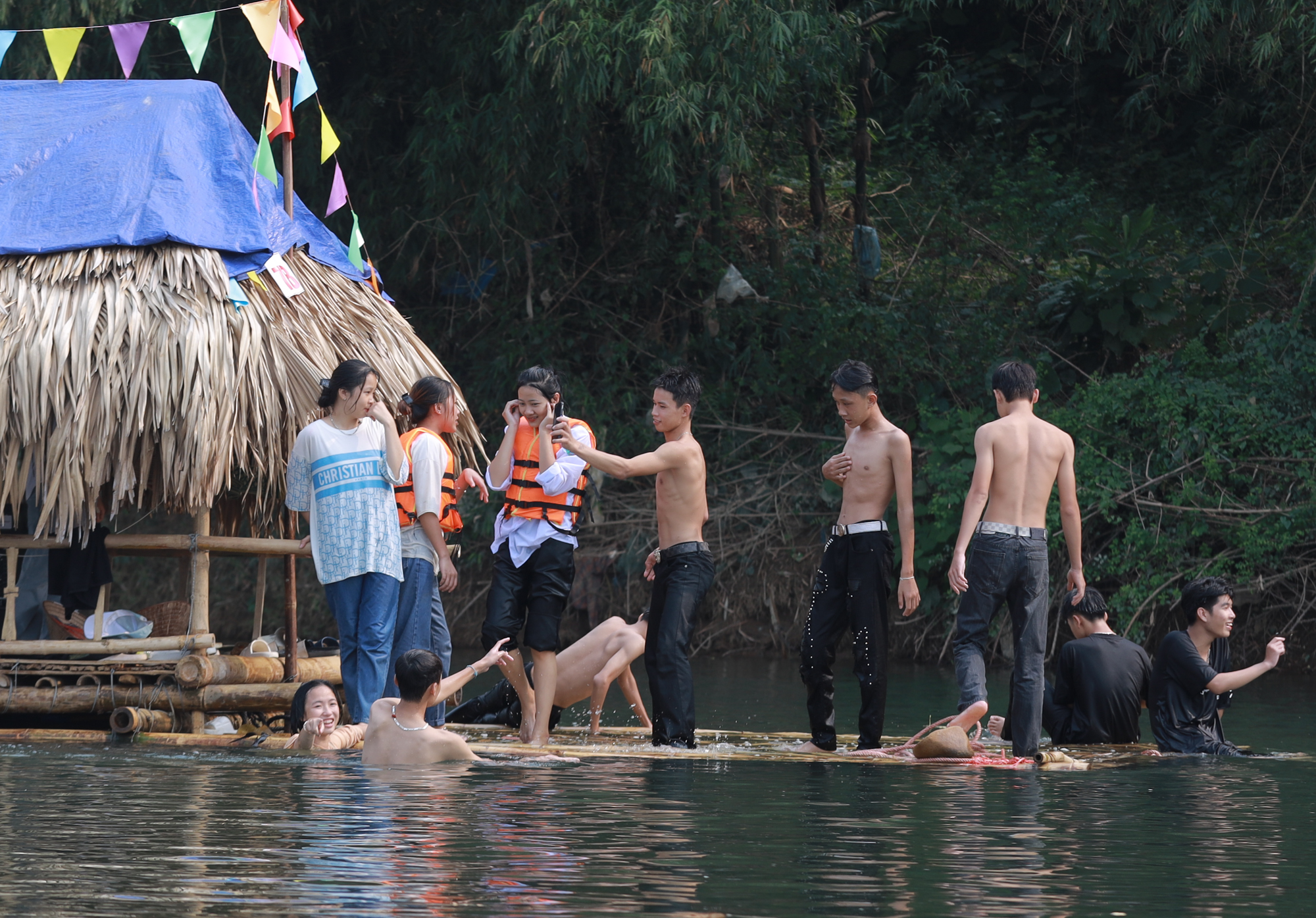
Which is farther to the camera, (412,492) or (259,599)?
(259,599)

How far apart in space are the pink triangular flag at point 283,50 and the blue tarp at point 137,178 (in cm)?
67

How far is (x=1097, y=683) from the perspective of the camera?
8.13m

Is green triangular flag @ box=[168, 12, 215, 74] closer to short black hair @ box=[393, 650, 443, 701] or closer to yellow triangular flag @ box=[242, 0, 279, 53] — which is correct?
yellow triangular flag @ box=[242, 0, 279, 53]

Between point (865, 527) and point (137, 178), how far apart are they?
445 cm

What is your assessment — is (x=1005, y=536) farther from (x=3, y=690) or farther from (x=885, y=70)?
(x=885, y=70)

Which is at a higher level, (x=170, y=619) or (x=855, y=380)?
(x=855, y=380)

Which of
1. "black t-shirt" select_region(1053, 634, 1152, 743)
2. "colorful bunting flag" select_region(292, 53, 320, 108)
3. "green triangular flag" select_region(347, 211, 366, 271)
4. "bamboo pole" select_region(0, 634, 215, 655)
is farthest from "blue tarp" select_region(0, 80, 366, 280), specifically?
"black t-shirt" select_region(1053, 634, 1152, 743)

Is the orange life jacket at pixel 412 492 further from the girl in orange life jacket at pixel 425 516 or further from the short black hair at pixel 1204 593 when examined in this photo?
the short black hair at pixel 1204 593

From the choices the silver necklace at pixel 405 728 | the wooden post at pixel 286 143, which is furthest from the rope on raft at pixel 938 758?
the wooden post at pixel 286 143

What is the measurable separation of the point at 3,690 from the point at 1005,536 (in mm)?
5052

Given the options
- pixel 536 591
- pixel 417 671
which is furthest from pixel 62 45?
pixel 417 671

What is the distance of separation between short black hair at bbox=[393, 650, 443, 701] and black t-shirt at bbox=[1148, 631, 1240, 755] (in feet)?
11.4

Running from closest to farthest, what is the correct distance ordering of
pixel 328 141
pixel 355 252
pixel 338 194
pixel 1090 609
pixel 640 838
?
pixel 640 838
pixel 1090 609
pixel 328 141
pixel 355 252
pixel 338 194

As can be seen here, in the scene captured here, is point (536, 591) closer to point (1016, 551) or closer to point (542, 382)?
point (542, 382)
